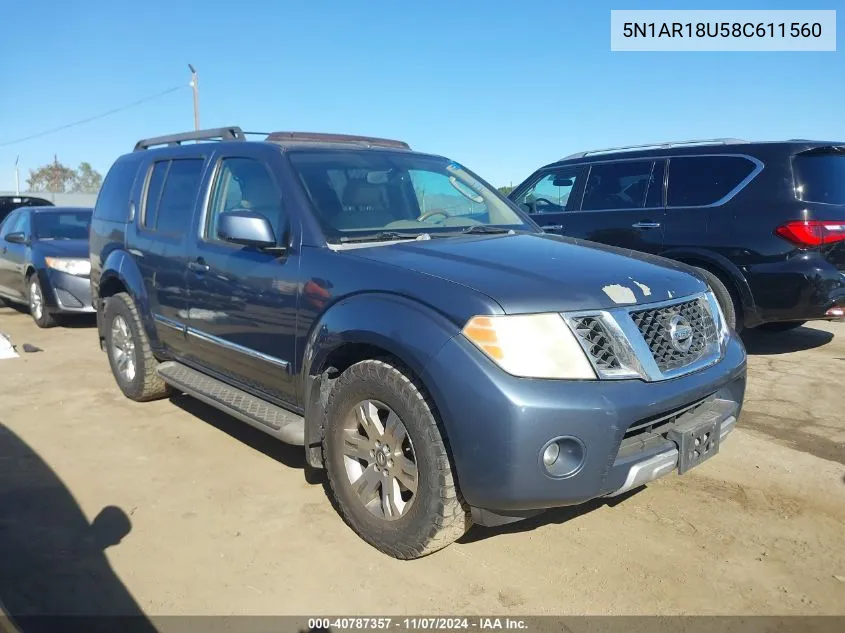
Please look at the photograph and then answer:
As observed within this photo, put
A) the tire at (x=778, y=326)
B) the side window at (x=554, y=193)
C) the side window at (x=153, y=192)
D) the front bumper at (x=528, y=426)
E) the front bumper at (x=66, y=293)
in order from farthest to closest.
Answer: the front bumper at (x=66, y=293) < the side window at (x=554, y=193) < the tire at (x=778, y=326) < the side window at (x=153, y=192) < the front bumper at (x=528, y=426)

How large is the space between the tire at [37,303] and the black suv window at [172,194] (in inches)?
177

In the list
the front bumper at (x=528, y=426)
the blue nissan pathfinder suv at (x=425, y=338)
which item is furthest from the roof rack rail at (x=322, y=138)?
the front bumper at (x=528, y=426)

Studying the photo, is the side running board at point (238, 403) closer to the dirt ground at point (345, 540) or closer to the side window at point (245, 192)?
the dirt ground at point (345, 540)

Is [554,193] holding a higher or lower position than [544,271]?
higher

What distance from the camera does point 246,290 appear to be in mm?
3676

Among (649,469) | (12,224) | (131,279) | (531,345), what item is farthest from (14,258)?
(649,469)

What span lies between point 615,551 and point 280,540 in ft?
5.01

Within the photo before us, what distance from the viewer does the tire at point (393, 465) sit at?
8.73 ft

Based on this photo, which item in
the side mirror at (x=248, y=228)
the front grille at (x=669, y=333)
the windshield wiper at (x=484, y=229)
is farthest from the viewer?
the windshield wiper at (x=484, y=229)

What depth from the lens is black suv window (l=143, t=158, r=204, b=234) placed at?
4.38 meters

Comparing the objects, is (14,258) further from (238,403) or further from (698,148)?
(698,148)

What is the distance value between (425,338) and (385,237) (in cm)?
98

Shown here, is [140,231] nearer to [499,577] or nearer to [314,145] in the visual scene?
[314,145]

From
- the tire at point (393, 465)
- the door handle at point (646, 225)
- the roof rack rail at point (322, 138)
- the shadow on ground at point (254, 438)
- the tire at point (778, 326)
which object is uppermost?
the roof rack rail at point (322, 138)
